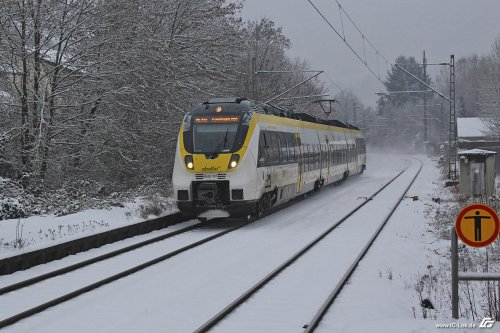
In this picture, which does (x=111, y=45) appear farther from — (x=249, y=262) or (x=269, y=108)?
(x=249, y=262)

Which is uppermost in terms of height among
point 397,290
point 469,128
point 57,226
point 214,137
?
point 469,128

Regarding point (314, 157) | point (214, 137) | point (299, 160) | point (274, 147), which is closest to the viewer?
point (214, 137)

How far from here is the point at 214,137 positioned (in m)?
15.9

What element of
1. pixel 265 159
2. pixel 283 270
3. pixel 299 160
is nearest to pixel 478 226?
pixel 283 270

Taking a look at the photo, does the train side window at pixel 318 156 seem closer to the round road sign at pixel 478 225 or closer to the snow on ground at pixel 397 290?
the snow on ground at pixel 397 290

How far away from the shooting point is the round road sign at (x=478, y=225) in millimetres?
6375

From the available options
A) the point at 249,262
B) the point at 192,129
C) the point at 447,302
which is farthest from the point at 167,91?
the point at 447,302

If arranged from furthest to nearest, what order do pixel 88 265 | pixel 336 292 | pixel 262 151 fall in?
pixel 262 151 → pixel 88 265 → pixel 336 292

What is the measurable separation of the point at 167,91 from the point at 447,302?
681 inches

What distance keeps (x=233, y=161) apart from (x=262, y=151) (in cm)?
120

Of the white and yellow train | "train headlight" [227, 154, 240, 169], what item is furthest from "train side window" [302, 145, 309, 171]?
"train headlight" [227, 154, 240, 169]

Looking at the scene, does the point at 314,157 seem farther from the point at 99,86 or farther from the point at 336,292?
the point at 336,292

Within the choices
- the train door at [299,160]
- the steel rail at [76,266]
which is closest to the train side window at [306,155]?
the train door at [299,160]

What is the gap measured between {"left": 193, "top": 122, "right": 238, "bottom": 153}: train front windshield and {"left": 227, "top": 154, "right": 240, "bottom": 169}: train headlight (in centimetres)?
23
